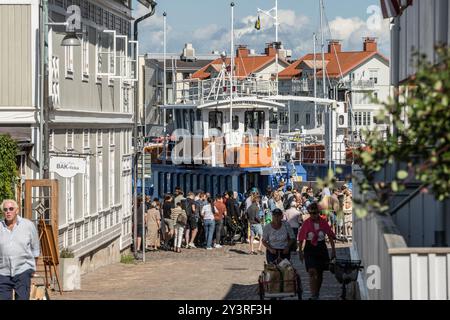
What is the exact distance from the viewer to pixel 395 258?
490 inches

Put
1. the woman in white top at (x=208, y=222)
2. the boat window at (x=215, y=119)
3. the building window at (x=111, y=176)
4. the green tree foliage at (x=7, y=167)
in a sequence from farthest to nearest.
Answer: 1. the boat window at (x=215, y=119)
2. the woman in white top at (x=208, y=222)
3. the building window at (x=111, y=176)
4. the green tree foliage at (x=7, y=167)

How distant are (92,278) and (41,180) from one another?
6506 mm

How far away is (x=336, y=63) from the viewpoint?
130 meters

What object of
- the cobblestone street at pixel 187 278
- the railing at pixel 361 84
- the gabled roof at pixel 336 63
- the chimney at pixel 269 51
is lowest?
the cobblestone street at pixel 187 278

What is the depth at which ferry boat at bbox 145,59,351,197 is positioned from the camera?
58.0 m

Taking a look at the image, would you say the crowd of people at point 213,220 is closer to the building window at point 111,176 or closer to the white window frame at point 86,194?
the building window at point 111,176

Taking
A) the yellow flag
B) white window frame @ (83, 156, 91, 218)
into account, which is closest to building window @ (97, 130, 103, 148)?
white window frame @ (83, 156, 91, 218)

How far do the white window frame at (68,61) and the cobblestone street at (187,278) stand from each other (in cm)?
412

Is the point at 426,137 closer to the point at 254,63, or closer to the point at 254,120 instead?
the point at 254,120

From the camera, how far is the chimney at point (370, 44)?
13388 centimetres

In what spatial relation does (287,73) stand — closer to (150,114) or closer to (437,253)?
(150,114)

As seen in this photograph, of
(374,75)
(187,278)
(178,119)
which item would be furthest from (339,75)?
(187,278)

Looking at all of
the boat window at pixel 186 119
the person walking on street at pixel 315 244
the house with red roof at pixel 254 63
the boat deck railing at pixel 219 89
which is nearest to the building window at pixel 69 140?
the person walking on street at pixel 315 244

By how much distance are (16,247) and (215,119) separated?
159ft
